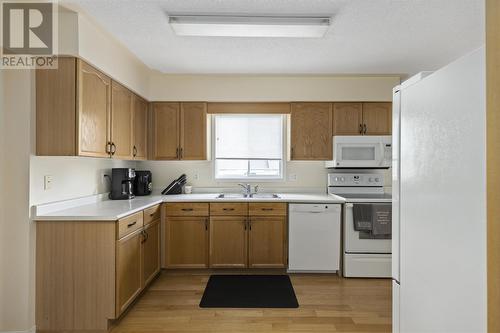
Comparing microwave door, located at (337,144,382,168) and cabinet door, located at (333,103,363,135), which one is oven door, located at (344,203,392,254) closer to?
microwave door, located at (337,144,382,168)

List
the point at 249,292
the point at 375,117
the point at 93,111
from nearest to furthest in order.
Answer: the point at 93,111, the point at 249,292, the point at 375,117

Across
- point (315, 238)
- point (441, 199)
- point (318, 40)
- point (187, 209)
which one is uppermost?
point (318, 40)

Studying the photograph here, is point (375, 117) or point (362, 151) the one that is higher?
point (375, 117)

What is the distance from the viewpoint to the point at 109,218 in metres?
2.13

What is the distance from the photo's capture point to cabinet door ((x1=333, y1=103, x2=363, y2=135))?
3602 mm

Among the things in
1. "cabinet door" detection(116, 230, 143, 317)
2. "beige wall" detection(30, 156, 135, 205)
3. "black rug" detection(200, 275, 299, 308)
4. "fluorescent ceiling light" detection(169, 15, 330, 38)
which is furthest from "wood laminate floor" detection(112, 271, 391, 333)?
"fluorescent ceiling light" detection(169, 15, 330, 38)

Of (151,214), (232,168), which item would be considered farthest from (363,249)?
(151,214)

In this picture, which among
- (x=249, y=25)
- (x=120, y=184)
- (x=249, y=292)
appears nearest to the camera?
(x=249, y=25)

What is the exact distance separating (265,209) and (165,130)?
163cm

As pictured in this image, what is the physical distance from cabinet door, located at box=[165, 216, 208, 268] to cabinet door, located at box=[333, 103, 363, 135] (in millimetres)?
2029

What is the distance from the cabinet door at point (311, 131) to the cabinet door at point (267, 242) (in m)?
0.90

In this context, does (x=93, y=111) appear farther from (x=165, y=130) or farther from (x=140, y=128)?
(x=165, y=130)

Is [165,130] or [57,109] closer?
[57,109]

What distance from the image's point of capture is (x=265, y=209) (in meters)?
3.30
